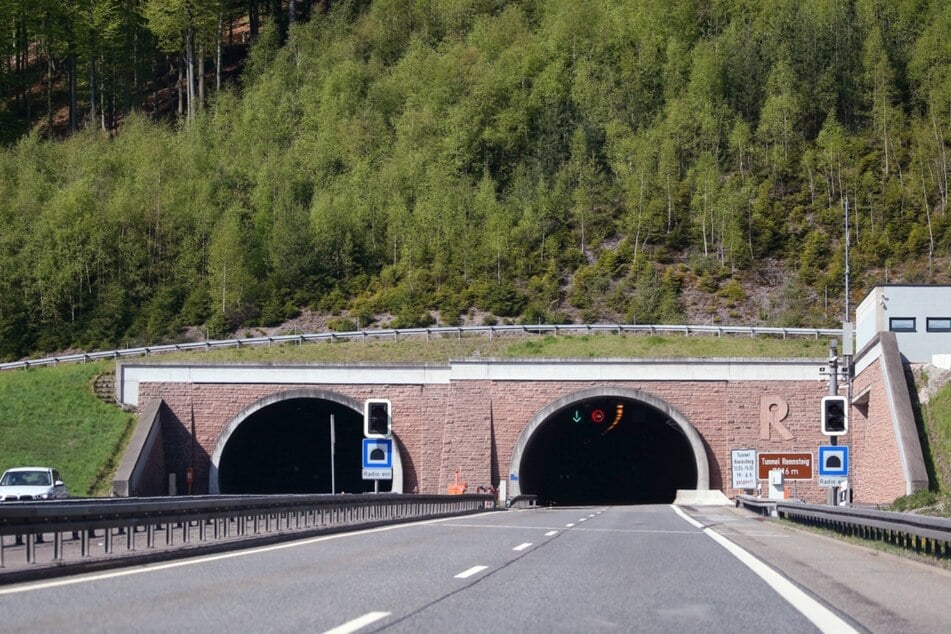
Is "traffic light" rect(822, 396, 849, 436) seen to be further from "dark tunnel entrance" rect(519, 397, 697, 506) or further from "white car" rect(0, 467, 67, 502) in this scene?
"dark tunnel entrance" rect(519, 397, 697, 506)

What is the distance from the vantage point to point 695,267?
8062 centimetres

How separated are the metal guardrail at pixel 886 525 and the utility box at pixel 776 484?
15.5 metres

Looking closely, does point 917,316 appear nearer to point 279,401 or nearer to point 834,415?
point 834,415

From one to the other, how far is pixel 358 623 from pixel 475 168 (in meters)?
90.2

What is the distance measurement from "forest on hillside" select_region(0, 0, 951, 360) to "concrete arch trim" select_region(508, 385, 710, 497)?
24.3 metres

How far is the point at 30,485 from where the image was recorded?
3278 centimetres

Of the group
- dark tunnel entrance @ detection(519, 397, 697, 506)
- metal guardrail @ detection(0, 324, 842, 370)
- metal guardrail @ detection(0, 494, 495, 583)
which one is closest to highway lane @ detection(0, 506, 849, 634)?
metal guardrail @ detection(0, 494, 495, 583)

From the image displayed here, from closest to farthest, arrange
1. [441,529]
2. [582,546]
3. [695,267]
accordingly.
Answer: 1. [582,546]
2. [441,529]
3. [695,267]

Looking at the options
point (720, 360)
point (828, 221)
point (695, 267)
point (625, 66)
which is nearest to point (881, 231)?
point (828, 221)

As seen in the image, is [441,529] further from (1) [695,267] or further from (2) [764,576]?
(1) [695,267]

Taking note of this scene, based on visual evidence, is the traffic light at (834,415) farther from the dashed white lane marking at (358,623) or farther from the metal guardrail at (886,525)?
the dashed white lane marking at (358,623)

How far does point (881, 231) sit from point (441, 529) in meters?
65.0

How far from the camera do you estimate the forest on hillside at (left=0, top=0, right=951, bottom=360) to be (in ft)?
260

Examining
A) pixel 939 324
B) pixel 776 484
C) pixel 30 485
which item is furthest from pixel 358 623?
pixel 939 324
